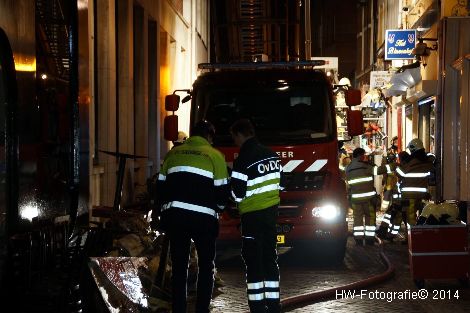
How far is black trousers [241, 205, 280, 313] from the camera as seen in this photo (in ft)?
24.3

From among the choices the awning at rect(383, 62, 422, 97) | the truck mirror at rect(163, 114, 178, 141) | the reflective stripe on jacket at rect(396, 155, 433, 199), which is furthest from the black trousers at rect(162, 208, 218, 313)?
the awning at rect(383, 62, 422, 97)

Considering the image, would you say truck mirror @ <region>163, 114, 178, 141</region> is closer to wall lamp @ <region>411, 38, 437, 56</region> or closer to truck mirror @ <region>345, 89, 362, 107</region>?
truck mirror @ <region>345, 89, 362, 107</region>

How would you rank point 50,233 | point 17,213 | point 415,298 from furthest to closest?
point 415,298 → point 50,233 → point 17,213

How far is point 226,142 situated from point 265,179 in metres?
4.00

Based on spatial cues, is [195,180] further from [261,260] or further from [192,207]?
[261,260]

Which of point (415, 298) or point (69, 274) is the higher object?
point (69, 274)

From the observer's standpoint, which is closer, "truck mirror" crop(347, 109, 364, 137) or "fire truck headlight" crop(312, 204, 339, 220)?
"fire truck headlight" crop(312, 204, 339, 220)

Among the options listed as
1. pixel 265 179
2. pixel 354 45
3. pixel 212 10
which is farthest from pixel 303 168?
pixel 354 45

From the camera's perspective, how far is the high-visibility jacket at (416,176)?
13711 millimetres

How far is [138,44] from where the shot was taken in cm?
1616

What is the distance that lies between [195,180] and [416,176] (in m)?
7.43

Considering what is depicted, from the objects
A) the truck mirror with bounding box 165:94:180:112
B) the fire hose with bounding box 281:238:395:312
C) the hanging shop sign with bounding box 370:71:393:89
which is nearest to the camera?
the fire hose with bounding box 281:238:395:312

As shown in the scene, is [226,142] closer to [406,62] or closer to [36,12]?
[36,12]

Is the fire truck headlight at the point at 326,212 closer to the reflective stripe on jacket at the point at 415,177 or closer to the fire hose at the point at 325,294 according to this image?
the fire hose at the point at 325,294
